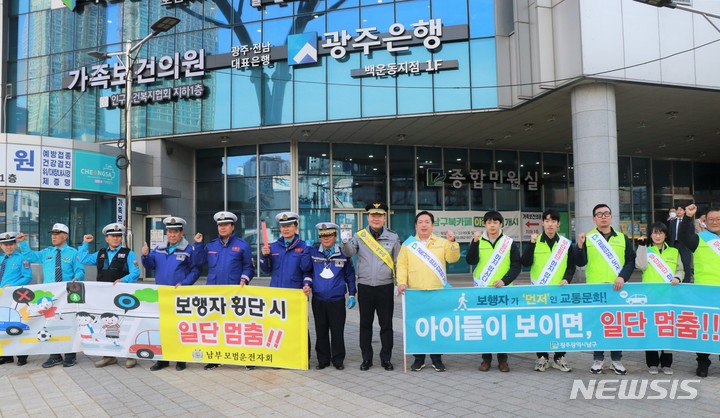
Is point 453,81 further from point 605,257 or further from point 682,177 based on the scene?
point 682,177

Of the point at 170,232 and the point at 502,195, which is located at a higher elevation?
the point at 502,195

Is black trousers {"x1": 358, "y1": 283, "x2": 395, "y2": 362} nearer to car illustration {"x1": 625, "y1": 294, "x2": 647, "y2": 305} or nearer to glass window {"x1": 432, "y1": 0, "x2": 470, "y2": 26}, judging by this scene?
car illustration {"x1": 625, "y1": 294, "x2": 647, "y2": 305}

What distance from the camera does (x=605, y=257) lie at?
5.95 meters

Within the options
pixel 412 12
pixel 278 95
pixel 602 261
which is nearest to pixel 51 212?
pixel 278 95

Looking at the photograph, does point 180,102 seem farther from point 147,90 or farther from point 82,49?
point 82,49

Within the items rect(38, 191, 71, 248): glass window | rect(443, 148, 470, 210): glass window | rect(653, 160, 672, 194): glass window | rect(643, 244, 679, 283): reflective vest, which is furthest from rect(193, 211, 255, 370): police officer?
rect(653, 160, 672, 194): glass window

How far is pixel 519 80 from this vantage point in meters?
15.0

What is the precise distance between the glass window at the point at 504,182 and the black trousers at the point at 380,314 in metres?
16.3

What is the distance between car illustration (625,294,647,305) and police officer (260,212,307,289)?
12.1 feet

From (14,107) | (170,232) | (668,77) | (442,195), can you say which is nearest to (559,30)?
(668,77)

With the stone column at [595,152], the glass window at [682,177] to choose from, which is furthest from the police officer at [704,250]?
the glass window at [682,177]

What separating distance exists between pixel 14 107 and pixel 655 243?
23115 millimetres

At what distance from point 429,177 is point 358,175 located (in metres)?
2.87

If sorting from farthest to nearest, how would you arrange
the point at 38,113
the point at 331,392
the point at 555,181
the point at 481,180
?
the point at 555,181, the point at 481,180, the point at 38,113, the point at 331,392
